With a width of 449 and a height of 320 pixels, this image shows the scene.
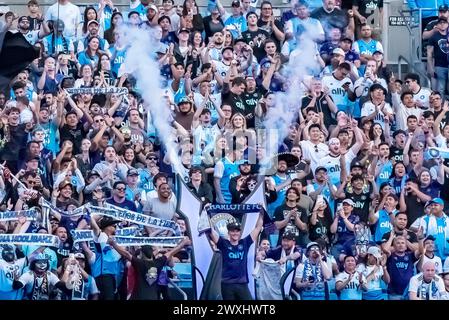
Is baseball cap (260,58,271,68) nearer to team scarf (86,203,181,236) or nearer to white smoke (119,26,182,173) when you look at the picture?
white smoke (119,26,182,173)

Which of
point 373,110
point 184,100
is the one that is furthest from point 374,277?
point 184,100

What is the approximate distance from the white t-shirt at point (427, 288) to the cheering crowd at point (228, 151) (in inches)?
0.6

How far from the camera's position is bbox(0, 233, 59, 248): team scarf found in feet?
62.7

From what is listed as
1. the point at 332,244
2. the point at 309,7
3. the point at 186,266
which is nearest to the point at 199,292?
the point at 186,266

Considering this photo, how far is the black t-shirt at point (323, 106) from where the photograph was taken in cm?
2052

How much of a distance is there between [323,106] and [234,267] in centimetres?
275

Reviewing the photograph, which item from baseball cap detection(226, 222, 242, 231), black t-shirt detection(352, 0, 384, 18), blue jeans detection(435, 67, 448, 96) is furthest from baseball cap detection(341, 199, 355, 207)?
black t-shirt detection(352, 0, 384, 18)

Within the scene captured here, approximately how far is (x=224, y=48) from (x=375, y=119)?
6.80 ft

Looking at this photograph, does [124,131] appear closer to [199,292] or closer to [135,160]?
[135,160]

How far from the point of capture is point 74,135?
2014cm

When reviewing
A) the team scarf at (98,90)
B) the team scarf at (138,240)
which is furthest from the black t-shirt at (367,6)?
the team scarf at (138,240)

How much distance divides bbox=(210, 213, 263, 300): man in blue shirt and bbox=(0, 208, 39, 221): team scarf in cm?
215

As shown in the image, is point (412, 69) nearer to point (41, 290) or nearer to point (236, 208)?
point (236, 208)

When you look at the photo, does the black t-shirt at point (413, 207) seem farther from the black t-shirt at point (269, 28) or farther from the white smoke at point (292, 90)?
the black t-shirt at point (269, 28)
